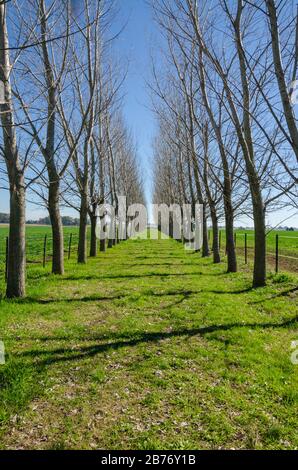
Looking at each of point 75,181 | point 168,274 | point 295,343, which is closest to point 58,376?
point 295,343

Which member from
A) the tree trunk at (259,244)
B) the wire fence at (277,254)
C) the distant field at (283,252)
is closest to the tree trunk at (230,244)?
the wire fence at (277,254)

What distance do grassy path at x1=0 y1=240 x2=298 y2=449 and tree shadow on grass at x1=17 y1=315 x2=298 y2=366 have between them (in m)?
0.02

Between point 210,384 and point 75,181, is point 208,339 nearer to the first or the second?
point 210,384

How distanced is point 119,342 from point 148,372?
3.72 ft

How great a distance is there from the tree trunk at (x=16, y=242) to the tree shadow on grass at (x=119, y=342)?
3373 millimetres

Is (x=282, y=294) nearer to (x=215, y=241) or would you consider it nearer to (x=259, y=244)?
(x=259, y=244)

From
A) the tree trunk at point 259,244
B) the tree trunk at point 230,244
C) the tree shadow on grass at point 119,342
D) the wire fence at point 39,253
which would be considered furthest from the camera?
the wire fence at point 39,253

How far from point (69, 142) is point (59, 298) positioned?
20.1 feet

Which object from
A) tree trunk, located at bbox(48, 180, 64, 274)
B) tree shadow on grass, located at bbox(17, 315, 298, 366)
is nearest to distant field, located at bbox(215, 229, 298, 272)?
tree shadow on grass, located at bbox(17, 315, 298, 366)

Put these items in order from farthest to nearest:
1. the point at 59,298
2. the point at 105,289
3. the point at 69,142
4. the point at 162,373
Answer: the point at 69,142 < the point at 105,289 < the point at 59,298 < the point at 162,373

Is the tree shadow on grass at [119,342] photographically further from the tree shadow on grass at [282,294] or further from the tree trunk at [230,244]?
the tree trunk at [230,244]

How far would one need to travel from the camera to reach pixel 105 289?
10.0 meters

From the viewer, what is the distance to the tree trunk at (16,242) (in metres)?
8.24

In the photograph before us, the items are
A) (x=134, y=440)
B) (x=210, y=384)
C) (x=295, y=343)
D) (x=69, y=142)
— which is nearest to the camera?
(x=134, y=440)
